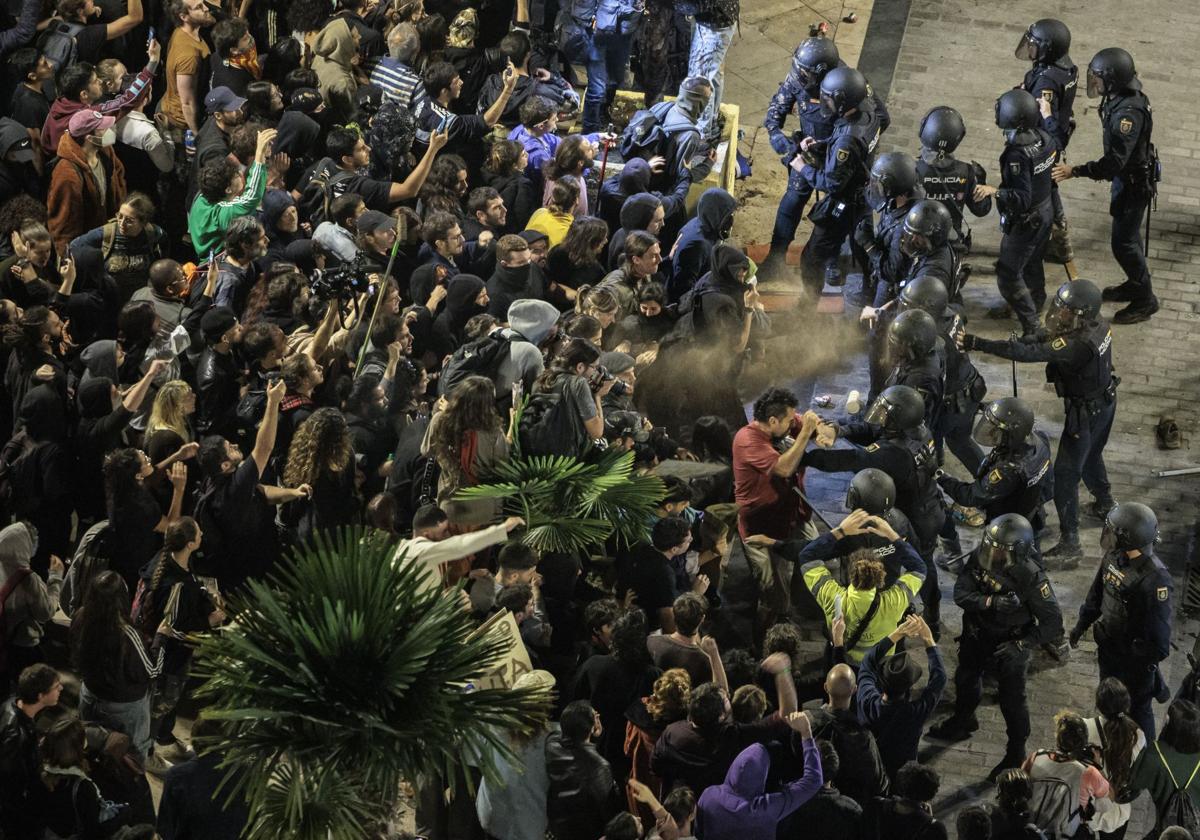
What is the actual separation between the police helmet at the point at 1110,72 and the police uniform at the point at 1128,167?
0.07 m

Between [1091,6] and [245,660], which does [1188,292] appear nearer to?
[1091,6]

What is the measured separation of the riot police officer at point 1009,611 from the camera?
9.72m

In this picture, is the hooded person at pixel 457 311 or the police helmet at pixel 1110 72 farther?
the police helmet at pixel 1110 72

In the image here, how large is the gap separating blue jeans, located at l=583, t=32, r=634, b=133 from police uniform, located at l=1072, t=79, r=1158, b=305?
383cm

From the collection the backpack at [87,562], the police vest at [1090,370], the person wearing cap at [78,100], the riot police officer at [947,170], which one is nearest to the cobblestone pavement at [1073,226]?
the police vest at [1090,370]

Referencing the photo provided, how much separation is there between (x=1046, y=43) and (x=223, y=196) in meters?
6.25

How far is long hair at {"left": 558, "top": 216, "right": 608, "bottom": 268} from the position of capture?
11453 millimetres

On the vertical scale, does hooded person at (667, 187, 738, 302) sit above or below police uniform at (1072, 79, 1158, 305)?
below

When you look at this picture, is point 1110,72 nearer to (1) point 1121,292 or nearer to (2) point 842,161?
(1) point 1121,292

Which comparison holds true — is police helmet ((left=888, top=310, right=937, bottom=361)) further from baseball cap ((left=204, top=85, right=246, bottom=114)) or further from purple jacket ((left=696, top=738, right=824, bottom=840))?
baseball cap ((left=204, top=85, right=246, bottom=114))

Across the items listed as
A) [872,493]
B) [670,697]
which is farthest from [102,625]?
[872,493]

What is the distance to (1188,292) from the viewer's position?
1416 centimetres

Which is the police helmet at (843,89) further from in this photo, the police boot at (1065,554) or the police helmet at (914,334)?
the police boot at (1065,554)

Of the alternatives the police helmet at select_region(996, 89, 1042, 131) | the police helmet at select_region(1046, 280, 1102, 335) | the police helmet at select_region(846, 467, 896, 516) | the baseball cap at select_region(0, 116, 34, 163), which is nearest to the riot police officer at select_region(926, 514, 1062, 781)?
the police helmet at select_region(846, 467, 896, 516)
